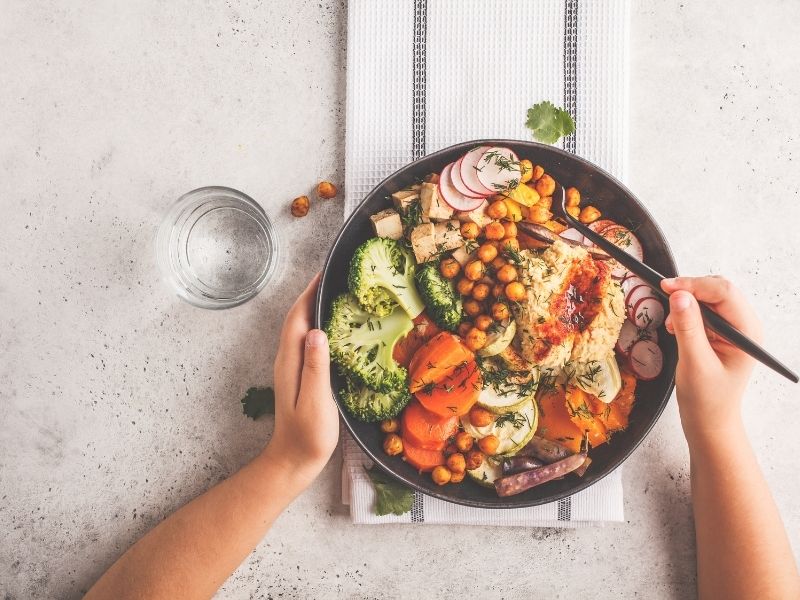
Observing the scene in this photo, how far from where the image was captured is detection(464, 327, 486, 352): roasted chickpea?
165 cm

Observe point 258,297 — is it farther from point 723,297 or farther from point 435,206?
point 723,297

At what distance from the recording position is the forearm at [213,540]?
1793 millimetres

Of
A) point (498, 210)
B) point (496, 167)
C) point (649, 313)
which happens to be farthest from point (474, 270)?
point (649, 313)

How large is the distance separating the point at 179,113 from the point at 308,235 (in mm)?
584

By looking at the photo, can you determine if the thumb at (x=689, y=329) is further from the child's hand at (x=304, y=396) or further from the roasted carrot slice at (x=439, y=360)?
the child's hand at (x=304, y=396)

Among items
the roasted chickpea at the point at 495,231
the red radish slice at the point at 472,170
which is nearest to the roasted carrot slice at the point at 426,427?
the roasted chickpea at the point at 495,231

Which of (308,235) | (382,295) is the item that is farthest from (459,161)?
(308,235)

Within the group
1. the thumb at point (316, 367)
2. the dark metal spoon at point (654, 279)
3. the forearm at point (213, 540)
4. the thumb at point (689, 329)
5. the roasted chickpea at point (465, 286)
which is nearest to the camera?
the dark metal spoon at point (654, 279)

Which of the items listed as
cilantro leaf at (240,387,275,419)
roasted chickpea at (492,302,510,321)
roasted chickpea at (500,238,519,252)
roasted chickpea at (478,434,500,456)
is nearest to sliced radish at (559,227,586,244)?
roasted chickpea at (500,238,519,252)

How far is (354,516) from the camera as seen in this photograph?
1.88 meters

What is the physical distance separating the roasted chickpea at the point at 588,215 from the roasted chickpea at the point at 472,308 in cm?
38

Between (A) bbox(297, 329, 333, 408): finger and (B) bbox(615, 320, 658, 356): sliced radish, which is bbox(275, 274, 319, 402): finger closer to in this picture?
(A) bbox(297, 329, 333, 408): finger

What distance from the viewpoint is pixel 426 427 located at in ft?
5.61

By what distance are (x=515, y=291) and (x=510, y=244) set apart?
0.46 feet
